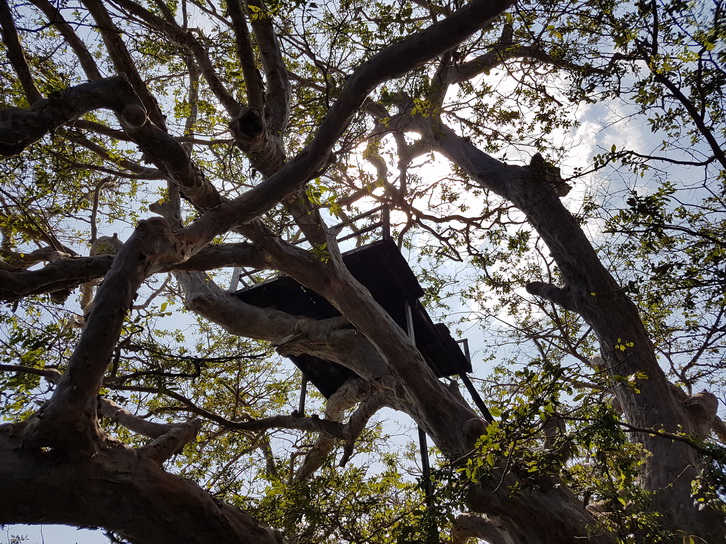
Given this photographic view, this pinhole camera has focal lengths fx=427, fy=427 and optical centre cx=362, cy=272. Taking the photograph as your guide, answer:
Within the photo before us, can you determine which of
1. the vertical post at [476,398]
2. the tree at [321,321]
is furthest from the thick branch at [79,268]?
the vertical post at [476,398]

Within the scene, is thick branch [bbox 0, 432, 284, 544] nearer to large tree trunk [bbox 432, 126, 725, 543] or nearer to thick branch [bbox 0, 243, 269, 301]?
thick branch [bbox 0, 243, 269, 301]

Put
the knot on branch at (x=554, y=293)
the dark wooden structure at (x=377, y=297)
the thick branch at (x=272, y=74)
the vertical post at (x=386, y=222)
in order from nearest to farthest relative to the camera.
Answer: the thick branch at (x=272, y=74), the knot on branch at (x=554, y=293), the vertical post at (x=386, y=222), the dark wooden structure at (x=377, y=297)

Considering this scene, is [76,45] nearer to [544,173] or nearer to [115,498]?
[115,498]

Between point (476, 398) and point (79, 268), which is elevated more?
point (79, 268)

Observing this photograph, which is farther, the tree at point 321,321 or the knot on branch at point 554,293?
the knot on branch at point 554,293

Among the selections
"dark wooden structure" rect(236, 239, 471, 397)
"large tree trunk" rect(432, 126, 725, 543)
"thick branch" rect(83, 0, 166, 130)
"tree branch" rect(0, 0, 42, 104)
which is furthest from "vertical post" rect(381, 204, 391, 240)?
"tree branch" rect(0, 0, 42, 104)

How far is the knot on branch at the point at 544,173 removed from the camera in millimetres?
5004

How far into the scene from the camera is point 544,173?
16.4 feet

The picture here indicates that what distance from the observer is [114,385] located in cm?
395

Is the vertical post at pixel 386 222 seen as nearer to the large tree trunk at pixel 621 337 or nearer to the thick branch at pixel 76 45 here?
the large tree trunk at pixel 621 337

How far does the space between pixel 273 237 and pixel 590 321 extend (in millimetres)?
3875

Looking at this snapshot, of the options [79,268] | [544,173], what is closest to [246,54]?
[79,268]

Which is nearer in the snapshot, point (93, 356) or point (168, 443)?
point (93, 356)

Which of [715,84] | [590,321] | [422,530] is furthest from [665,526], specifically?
[715,84]
